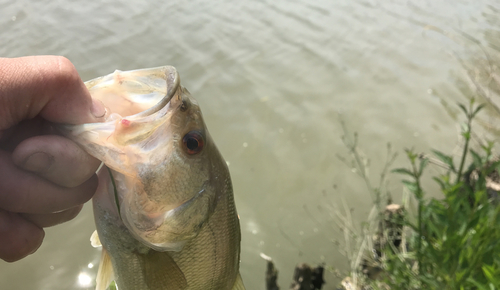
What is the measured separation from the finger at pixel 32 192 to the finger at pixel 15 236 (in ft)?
0.26

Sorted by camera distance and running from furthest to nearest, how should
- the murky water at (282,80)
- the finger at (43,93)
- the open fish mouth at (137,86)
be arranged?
the murky water at (282,80) < the open fish mouth at (137,86) < the finger at (43,93)

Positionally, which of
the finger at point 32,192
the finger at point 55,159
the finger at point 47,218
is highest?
the finger at point 55,159

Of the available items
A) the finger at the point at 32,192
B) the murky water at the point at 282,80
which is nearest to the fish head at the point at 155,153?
the finger at the point at 32,192

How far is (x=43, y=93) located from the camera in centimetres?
117

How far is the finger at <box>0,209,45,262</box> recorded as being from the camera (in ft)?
4.20

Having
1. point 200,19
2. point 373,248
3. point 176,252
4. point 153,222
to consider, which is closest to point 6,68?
point 153,222

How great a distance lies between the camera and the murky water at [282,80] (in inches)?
158

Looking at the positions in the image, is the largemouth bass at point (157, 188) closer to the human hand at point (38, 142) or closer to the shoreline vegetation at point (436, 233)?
the human hand at point (38, 142)

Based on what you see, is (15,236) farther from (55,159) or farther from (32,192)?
(55,159)

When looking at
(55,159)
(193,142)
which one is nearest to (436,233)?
(193,142)

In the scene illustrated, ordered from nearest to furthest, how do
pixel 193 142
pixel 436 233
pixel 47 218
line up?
pixel 193 142 → pixel 47 218 → pixel 436 233

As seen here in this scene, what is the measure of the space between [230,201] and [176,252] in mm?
291

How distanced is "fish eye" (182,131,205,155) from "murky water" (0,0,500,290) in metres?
2.79

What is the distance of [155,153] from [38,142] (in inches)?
15.5
